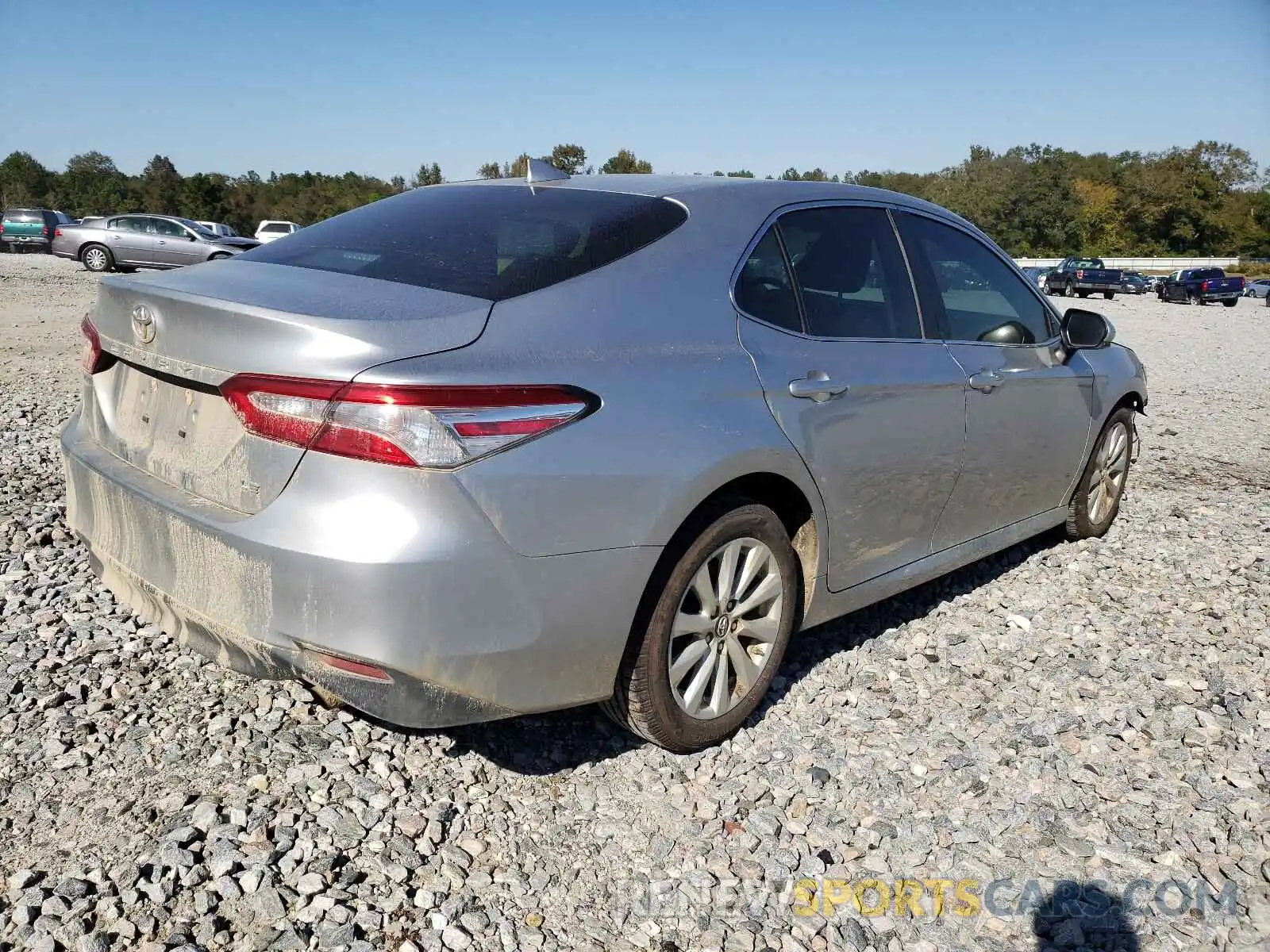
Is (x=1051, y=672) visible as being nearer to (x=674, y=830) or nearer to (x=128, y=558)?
(x=674, y=830)

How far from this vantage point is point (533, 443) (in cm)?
238

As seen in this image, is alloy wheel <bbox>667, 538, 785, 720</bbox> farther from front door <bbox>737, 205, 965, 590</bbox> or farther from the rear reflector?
the rear reflector

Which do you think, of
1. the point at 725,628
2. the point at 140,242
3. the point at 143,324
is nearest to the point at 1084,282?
the point at 140,242

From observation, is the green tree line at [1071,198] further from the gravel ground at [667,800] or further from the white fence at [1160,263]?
the gravel ground at [667,800]

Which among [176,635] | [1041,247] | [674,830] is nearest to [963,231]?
[674,830]

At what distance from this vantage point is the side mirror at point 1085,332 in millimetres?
4582

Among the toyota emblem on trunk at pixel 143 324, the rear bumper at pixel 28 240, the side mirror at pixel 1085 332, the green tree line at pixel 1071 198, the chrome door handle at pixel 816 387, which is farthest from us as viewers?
the green tree line at pixel 1071 198

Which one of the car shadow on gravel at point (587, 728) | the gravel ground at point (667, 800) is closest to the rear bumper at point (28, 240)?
the gravel ground at point (667, 800)

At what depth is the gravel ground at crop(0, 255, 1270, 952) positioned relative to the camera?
2.38m

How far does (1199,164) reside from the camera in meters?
84.8

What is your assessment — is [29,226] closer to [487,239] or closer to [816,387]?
[487,239]

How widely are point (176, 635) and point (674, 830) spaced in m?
1.44

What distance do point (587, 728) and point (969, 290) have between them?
2399 mm

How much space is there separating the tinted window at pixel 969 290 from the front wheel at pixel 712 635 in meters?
1.35
